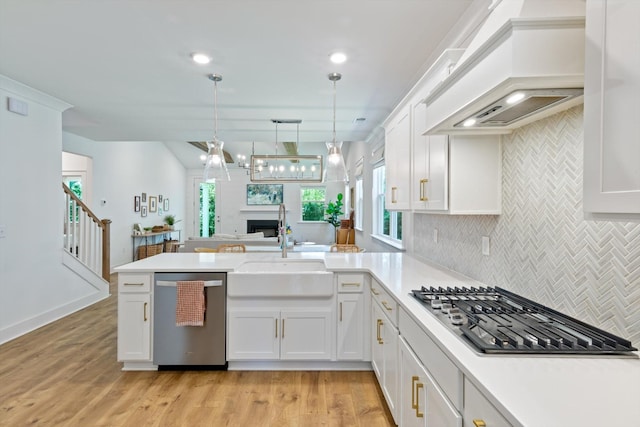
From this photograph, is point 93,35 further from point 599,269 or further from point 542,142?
point 599,269

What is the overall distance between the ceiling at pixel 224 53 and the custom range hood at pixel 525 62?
1.04 m

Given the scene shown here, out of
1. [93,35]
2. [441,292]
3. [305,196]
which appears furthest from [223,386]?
[305,196]

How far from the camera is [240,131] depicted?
5516 mm

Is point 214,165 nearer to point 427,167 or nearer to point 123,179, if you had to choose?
point 427,167

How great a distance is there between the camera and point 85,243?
199 inches

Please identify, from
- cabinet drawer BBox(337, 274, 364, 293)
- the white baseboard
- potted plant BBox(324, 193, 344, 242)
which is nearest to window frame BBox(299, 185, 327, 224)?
potted plant BBox(324, 193, 344, 242)

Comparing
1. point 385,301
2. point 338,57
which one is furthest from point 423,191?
point 338,57

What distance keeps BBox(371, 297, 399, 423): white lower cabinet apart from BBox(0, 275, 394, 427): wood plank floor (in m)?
0.23

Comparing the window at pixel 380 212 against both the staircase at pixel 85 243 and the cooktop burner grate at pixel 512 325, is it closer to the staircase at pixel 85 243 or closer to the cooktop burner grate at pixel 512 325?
the cooktop burner grate at pixel 512 325

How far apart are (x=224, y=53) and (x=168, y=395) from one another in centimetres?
260

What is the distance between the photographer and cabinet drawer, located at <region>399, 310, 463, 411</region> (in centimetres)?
117

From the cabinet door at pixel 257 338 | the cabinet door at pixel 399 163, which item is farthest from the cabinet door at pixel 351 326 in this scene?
the cabinet door at pixel 399 163

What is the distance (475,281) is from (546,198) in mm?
785

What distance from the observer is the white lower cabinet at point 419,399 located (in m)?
1.24
